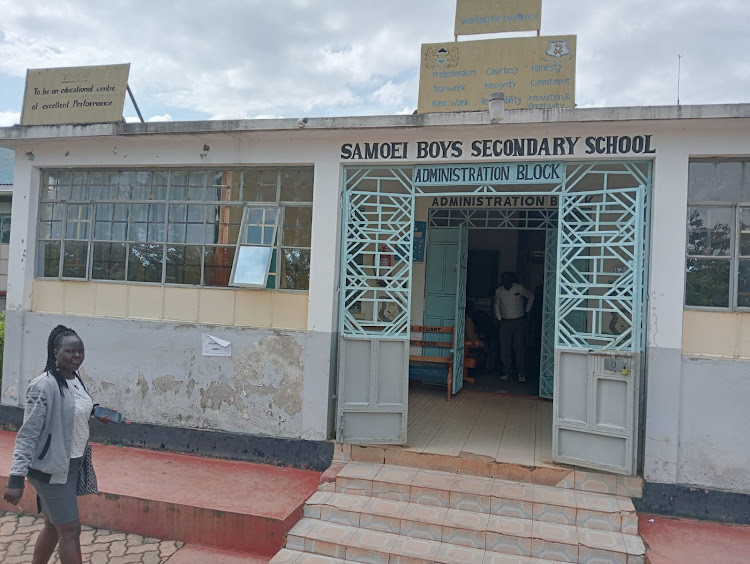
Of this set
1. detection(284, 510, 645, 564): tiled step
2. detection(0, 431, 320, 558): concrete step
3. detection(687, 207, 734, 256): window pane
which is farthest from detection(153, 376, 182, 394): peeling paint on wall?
detection(687, 207, 734, 256): window pane

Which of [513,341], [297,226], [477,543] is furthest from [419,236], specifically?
[477,543]

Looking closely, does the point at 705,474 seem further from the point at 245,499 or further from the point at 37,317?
the point at 37,317

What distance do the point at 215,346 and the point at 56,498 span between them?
257 centimetres

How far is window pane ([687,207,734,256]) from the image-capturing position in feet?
15.5

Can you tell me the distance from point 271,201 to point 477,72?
2.49 metres

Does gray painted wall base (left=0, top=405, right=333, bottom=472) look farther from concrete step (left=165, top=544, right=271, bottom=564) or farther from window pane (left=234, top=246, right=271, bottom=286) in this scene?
window pane (left=234, top=246, right=271, bottom=286)

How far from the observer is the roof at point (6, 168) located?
12.1m

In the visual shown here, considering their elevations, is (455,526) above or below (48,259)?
below

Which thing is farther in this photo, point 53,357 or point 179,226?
point 179,226

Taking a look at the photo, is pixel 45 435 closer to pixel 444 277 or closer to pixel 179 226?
pixel 179 226

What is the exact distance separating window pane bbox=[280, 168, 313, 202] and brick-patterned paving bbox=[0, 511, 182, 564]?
3420mm

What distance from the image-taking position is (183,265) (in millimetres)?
6113

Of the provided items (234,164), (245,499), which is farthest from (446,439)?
(234,164)

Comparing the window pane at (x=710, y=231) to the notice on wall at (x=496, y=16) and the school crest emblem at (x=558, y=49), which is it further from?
the notice on wall at (x=496, y=16)
